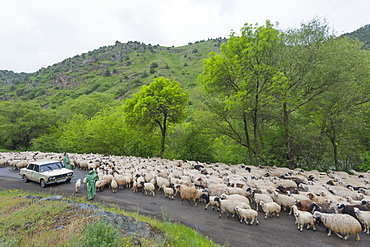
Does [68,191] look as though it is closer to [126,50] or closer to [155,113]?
[155,113]

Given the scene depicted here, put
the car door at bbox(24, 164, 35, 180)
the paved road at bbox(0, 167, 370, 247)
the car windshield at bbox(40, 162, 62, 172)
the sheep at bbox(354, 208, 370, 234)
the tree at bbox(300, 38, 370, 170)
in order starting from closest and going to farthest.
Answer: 1. the paved road at bbox(0, 167, 370, 247)
2. the sheep at bbox(354, 208, 370, 234)
3. the tree at bbox(300, 38, 370, 170)
4. the car windshield at bbox(40, 162, 62, 172)
5. the car door at bbox(24, 164, 35, 180)

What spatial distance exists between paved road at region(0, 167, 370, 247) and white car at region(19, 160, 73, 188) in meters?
2.21

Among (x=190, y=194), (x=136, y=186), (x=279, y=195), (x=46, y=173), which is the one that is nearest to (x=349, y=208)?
(x=279, y=195)

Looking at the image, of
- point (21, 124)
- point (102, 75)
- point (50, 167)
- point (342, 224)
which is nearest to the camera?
point (342, 224)

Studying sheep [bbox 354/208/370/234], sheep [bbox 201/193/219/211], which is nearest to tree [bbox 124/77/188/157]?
sheep [bbox 201/193/219/211]

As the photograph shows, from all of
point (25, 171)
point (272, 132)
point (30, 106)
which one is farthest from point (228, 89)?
point (30, 106)

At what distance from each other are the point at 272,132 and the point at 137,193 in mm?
15493

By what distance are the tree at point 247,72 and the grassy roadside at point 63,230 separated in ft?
36.6

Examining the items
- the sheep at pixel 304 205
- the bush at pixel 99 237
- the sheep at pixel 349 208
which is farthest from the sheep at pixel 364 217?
the bush at pixel 99 237

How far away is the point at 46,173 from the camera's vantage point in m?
12.7

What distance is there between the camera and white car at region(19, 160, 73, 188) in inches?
492

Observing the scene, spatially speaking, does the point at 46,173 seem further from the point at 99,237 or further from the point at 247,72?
the point at 247,72

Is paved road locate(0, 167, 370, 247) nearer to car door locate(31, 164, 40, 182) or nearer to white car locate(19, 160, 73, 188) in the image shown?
white car locate(19, 160, 73, 188)

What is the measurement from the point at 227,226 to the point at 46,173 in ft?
44.6
